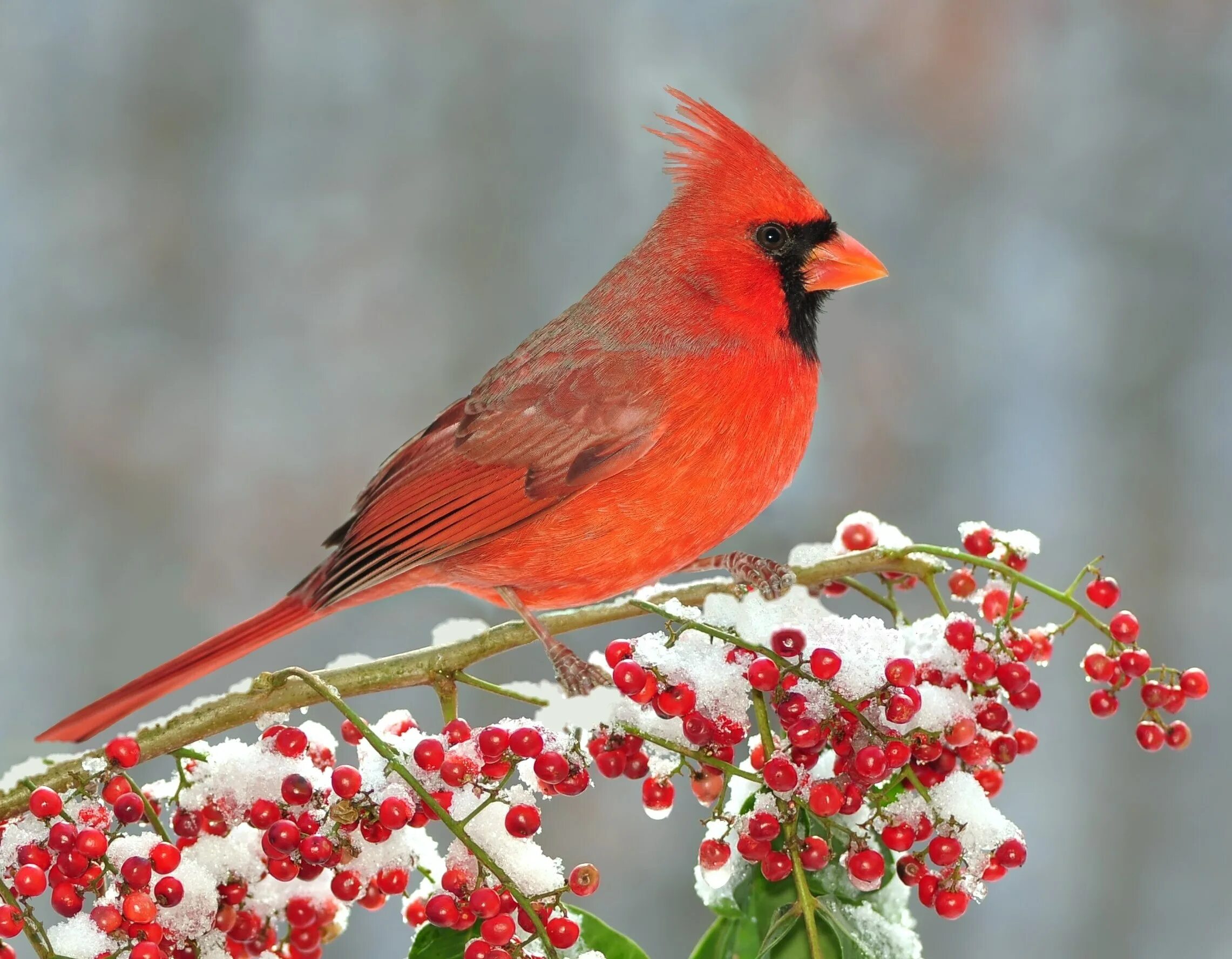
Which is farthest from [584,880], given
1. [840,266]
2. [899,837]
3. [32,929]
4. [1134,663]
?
[840,266]

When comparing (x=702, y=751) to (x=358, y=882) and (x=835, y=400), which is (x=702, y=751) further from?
(x=835, y=400)

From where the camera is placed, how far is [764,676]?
3.13 feet

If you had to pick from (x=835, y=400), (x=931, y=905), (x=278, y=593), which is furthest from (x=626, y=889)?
(x=931, y=905)

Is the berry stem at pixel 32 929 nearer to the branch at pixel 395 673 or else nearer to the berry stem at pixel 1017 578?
the branch at pixel 395 673

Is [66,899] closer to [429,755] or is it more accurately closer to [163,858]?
[163,858]

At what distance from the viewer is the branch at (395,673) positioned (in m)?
0.97

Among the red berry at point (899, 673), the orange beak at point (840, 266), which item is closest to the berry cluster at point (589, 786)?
the red berry at point (899, 673)

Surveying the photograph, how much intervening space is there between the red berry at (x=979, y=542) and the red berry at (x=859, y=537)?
0.10 metres

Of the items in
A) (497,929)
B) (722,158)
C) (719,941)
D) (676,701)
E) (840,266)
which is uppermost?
(722,158)

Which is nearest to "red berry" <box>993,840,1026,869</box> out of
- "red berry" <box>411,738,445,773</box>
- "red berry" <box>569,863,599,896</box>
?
"red berry" <box>569,863,599,896</box>

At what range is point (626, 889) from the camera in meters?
2.17

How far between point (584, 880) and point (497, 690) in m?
0.18

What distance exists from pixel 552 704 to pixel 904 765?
289mm

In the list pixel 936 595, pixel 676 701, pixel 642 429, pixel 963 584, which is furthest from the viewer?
pixel 642 429
